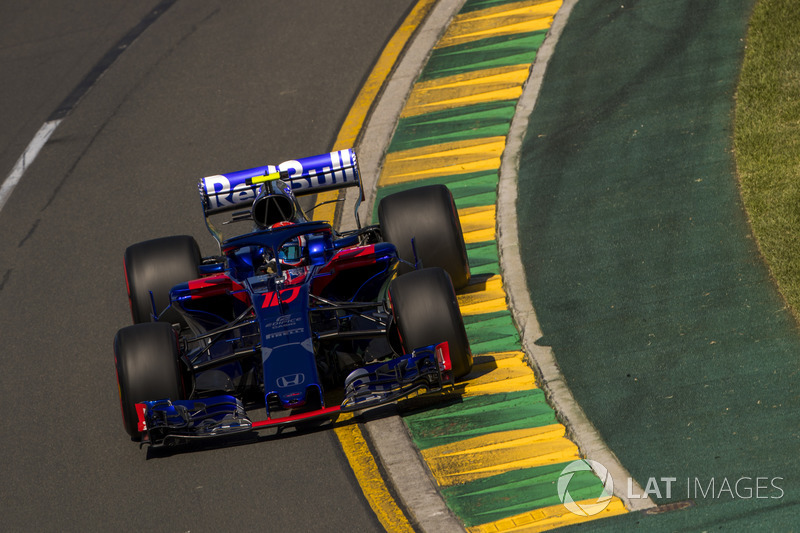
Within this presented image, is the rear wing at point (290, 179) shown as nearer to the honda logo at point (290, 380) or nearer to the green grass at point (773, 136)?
the honda logo at point (290, 380)

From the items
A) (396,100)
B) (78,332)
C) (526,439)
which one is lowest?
(526,439)

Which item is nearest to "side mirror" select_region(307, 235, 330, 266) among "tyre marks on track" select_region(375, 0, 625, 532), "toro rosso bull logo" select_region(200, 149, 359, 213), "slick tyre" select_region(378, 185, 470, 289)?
"slick tyre" select_region(378, 185, 470, 289)

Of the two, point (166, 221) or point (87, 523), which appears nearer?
point (87, 523)

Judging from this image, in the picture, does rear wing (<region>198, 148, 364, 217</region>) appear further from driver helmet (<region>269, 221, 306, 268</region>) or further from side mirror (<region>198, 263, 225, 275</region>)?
driver helmet (<region>269, 221, 306, 268</region>)

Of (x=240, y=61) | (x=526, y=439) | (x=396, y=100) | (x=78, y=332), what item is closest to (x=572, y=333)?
(x=526, y=439)

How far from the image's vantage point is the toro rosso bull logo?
9.84 metres

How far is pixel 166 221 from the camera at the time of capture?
12125mm

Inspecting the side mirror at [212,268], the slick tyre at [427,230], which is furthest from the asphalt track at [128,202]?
the slick tyre at [427,230]

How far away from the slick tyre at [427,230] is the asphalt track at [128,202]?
6.11 feet

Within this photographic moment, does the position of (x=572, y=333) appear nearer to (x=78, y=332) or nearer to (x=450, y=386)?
(x=450, y=386)

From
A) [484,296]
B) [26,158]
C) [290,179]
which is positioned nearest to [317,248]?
[290,179]

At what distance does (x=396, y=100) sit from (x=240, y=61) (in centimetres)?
277

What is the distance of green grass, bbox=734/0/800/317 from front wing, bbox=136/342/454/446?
9.05 feet

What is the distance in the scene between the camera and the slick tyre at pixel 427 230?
367 inches
